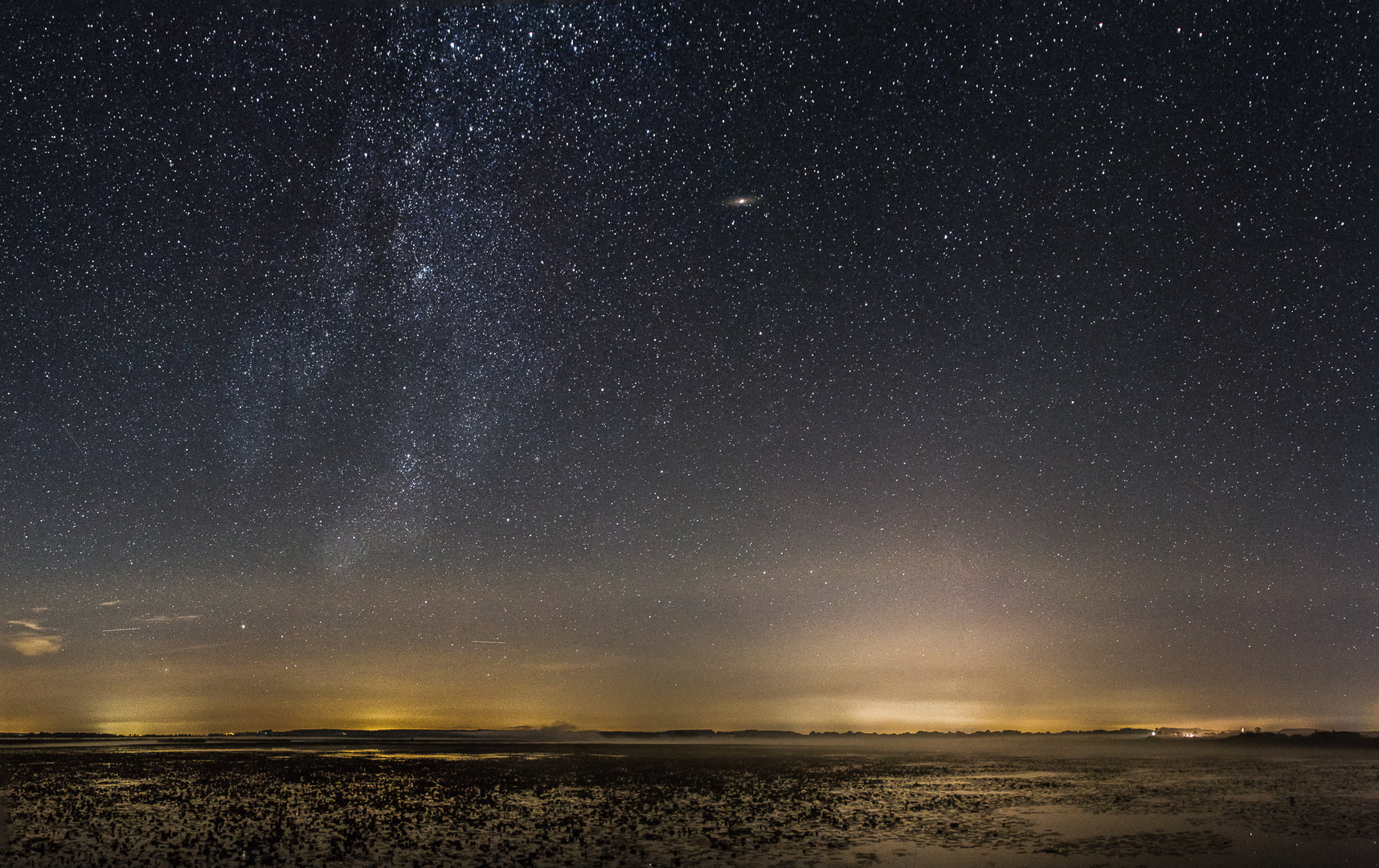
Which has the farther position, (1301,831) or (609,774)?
(609,774)

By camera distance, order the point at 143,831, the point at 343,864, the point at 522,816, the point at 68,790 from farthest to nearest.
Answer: the point at 68,790 < the point at 522,816 < the point at 143,831 < the point at 343,864

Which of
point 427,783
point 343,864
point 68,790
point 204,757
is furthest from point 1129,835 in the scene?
point 204,757

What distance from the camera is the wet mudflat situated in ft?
68.5

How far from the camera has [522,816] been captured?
28.4m

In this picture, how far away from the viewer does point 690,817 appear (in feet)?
93.9

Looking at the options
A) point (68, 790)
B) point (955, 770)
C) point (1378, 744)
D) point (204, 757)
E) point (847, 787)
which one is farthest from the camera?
point (1378, 744)

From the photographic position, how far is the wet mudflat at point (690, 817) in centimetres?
2089

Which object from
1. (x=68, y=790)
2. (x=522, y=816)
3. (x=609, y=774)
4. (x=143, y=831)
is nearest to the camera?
(x=143, y=831)

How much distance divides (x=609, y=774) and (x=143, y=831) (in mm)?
28176

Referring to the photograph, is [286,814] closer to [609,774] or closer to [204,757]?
[609,774]

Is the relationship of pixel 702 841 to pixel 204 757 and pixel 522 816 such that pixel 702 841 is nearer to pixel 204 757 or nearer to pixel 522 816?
pixel 522 816

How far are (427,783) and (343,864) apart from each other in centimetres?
2402

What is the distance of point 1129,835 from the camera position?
958 inches

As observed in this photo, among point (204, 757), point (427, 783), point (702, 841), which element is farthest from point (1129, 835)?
point (204, 757)
